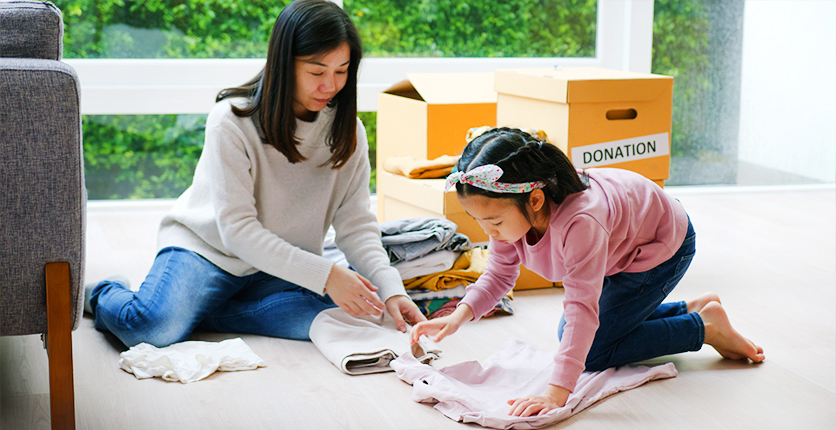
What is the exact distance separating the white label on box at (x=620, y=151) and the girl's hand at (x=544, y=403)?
81 centimetres

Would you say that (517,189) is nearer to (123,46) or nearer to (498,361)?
(498,361)

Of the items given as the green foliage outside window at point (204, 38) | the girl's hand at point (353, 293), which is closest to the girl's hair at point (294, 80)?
the girl's hand at point (353, 293)

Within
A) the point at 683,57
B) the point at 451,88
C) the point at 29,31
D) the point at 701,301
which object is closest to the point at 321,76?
the point at 29,31

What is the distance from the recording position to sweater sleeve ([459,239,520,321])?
1.34 m

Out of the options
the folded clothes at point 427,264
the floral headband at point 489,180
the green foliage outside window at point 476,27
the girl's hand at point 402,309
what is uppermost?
the green foliage outside window at point 476,27

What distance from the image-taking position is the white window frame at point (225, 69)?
261cm

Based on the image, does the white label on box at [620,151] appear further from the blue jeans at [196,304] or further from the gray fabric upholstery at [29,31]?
the gray fabric upholstery at [29,31]

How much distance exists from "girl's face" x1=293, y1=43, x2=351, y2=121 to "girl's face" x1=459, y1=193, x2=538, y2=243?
39 cm

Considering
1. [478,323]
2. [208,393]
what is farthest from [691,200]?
[208,393]

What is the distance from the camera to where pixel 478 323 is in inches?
66.6

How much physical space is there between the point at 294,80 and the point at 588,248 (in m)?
0.62

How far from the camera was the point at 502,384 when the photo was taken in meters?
1.34

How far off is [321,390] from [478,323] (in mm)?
471

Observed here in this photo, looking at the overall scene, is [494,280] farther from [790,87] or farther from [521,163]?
[790,87]
